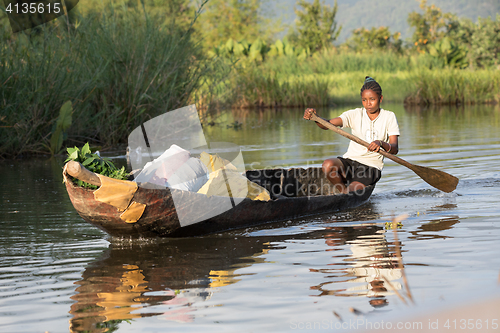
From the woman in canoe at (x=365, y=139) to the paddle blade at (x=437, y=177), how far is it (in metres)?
0.45

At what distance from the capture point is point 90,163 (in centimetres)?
488

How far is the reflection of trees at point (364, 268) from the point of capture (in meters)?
3.72

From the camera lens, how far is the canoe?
4816 mm

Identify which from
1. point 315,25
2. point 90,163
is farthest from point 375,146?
point 315,25

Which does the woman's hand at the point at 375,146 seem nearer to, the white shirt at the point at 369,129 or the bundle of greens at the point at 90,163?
the white shirt at the point at 369,129

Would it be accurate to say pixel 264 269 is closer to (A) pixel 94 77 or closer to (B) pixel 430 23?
(A) pixel 94 77

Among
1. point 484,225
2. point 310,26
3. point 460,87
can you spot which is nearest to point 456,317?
point 484,225

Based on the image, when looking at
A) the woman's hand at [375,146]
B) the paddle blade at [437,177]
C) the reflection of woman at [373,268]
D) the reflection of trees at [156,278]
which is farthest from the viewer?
the paddle blade at [437,177]

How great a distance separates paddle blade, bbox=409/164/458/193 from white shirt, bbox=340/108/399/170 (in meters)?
0.45

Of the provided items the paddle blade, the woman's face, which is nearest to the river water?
the paddle blade

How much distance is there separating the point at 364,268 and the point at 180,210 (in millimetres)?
1648

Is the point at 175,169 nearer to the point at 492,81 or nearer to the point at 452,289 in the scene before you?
the point at 452,289

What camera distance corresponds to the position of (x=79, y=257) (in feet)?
15.9

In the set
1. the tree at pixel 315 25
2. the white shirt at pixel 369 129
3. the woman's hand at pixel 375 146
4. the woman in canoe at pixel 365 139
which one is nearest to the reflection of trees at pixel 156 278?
the woman's hand at pixel 375 146
